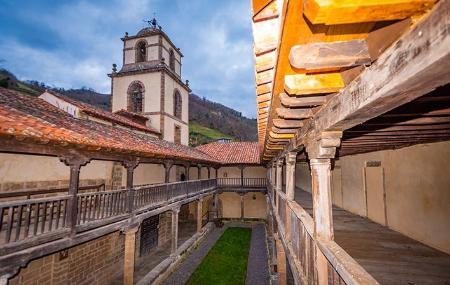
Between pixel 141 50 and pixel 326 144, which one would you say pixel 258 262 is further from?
pixel 141 50

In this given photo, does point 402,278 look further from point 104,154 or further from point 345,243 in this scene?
point 104,154

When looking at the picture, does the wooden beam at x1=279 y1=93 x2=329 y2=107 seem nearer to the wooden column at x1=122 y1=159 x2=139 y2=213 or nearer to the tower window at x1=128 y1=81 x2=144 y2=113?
the wooden column at x1=122 y1=159 x2=139 y2=213

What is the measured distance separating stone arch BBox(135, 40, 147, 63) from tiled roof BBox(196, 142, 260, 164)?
10810mm

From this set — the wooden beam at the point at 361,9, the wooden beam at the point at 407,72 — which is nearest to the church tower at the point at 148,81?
the wooden beam at the point at 407,72

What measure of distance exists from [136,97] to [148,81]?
2.05 meters

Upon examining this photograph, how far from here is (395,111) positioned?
2.87m

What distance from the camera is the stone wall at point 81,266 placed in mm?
8203

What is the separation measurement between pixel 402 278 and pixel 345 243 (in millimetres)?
1686

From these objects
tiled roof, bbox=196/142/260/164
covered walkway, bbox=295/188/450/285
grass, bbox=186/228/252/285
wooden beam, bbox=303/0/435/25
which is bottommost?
grass, bbox=186/228/252/285

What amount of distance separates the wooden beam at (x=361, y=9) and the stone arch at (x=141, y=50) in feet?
80.2

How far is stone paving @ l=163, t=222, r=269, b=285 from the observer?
12156mm

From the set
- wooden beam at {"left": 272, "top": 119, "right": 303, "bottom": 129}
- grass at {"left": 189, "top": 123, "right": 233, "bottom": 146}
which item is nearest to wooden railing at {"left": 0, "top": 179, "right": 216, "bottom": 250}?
wooden beam at {"left": 272, "top": 119, "right": 303, "bottom": 129}

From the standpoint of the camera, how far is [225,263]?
568 inches

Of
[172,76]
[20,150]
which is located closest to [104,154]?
[20,150]
